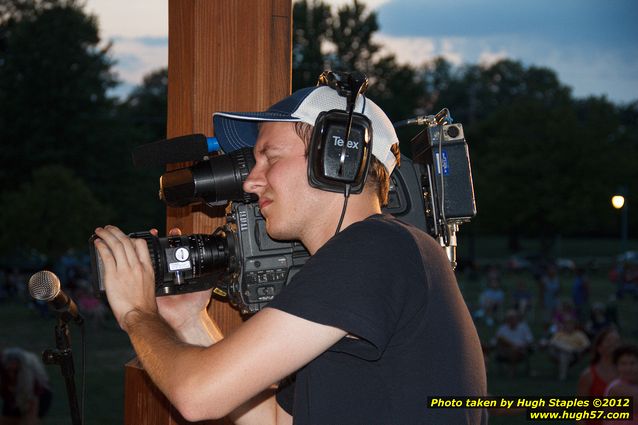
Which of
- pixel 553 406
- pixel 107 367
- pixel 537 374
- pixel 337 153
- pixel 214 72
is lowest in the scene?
pixel 537 374

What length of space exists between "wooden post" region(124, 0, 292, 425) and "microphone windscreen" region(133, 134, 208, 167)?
0.16 meters

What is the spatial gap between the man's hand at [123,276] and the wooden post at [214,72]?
0.54 m

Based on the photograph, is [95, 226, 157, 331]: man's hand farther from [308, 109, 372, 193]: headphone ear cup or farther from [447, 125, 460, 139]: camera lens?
[447, 125, 460, 139]: camera lens

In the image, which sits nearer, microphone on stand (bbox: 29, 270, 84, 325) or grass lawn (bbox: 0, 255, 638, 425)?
microphone on stand (bbox: 29, 270, 84, 325)

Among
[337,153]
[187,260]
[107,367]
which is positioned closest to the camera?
[337,153]

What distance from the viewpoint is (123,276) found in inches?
70.6

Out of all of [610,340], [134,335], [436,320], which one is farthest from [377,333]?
[610,340]

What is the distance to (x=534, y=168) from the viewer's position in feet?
135

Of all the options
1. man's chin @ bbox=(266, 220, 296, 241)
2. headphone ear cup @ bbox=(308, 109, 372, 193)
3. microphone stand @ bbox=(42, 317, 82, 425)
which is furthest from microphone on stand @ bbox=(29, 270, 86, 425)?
headphone ear cup @ bbox=(308, 109, 372, 193)

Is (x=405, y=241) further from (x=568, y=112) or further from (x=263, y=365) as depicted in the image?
(x=568, y=112)

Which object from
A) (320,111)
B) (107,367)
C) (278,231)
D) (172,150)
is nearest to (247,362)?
(278,231)

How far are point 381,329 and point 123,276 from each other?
588 millimetres

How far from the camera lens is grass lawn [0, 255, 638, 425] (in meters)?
8.59

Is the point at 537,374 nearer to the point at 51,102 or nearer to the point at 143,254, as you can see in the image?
the point at 143,254
